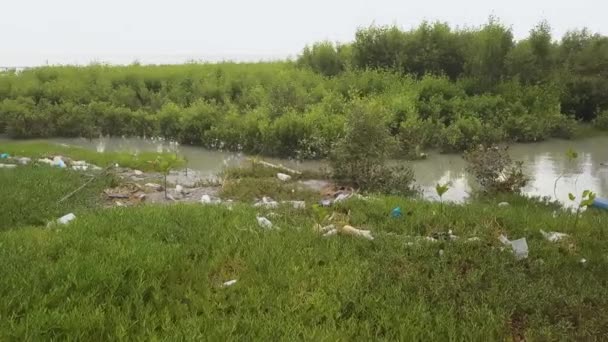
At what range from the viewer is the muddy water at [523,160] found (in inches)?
324

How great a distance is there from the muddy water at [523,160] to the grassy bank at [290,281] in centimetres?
340

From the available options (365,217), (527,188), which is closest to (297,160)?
(527,188)

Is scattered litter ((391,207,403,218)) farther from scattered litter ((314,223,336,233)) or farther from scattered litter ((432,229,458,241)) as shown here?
scattered litter ((314,223,336,233))

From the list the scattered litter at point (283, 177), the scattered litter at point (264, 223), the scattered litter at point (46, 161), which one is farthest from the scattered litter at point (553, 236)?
the scattered litter at point (46, 161)

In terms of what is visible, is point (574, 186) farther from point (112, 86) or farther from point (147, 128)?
point (112, 86)

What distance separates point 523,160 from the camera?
1044 cm

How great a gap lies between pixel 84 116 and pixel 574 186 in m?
11.3

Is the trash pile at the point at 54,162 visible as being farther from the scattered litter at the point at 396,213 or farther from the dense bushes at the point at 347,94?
the scattered litter at the point at 396,213

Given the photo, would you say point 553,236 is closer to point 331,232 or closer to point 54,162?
point 331,232

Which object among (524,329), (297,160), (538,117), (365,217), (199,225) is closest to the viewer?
(524,329)

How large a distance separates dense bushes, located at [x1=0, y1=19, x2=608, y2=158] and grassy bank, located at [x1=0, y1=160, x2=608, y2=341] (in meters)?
5.72

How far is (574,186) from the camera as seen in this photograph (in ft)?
26.9

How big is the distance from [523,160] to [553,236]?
611cm

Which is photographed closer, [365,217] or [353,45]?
[365,217]
